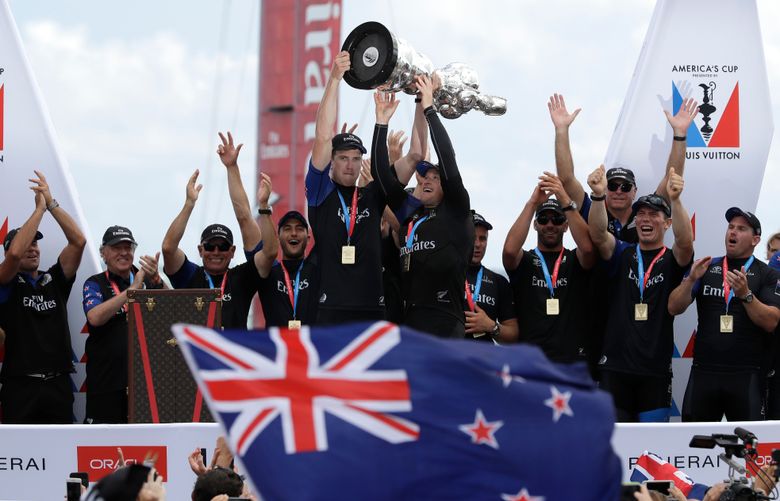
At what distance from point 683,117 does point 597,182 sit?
1.09 metres

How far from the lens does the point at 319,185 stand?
27.4 ft

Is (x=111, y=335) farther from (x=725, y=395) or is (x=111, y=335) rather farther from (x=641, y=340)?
(x=725, y=395)

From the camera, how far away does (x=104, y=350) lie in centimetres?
920

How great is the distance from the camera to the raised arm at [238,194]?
30.1 feet

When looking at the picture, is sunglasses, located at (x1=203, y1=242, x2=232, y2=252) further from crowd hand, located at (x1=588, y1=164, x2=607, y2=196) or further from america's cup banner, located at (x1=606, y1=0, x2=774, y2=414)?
america's cup banner, located at (x1=606, y1=0, x2=774, y2=414)

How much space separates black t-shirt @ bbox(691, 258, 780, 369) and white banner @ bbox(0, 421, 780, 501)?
1042 millimetres

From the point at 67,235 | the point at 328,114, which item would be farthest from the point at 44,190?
the point at 328,114

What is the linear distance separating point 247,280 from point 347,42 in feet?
6.10

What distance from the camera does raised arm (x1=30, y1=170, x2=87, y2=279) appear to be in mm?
9516

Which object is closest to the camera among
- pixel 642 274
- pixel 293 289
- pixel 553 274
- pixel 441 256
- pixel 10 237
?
pixel 441 256

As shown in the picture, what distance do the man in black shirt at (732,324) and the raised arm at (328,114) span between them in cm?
250

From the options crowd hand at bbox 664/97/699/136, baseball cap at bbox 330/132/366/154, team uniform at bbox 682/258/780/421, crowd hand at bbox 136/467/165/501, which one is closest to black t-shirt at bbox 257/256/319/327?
baseball cap at bbox 330/132/366/154

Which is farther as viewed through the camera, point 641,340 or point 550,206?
point 550,206

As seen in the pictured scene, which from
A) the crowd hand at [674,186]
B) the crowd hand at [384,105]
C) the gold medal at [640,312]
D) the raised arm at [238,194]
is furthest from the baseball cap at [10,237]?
the crowd hand at [674,186]
